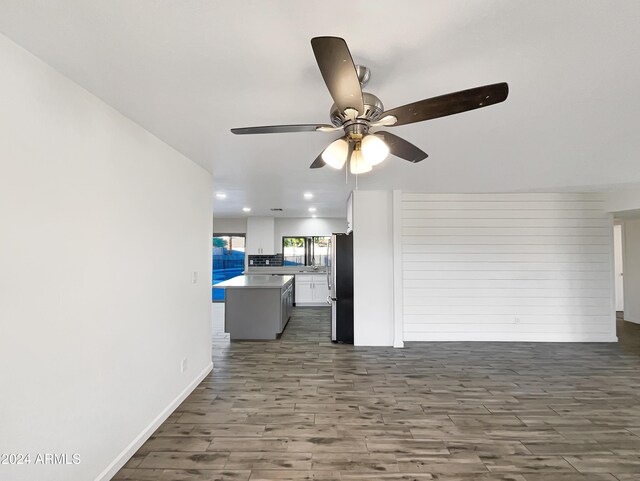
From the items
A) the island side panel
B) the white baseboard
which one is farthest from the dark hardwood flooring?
the island side panel

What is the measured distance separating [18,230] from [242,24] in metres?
1.30

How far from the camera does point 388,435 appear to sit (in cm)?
246

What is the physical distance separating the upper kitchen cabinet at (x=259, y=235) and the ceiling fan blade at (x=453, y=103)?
7276mm

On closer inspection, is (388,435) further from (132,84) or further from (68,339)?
(132,84)

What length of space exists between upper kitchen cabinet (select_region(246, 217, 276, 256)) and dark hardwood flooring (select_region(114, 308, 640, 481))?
4.43m

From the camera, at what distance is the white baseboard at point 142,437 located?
1.96m

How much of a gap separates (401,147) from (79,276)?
1933mm

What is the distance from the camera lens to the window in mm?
8938

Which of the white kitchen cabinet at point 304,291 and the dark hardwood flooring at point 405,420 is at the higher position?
the white kitchen cabinet at point 304,291

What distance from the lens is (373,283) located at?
188 inches

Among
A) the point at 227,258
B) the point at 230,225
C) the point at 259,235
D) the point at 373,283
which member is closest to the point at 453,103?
the point at 373,283

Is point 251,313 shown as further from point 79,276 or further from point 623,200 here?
point 623,200

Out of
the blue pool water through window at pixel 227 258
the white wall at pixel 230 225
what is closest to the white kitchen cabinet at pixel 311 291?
the blue pool water through window at pixel 227 258

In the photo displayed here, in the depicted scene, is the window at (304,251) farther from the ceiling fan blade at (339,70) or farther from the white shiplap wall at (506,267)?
the ceiling fan blade at (339,70)
